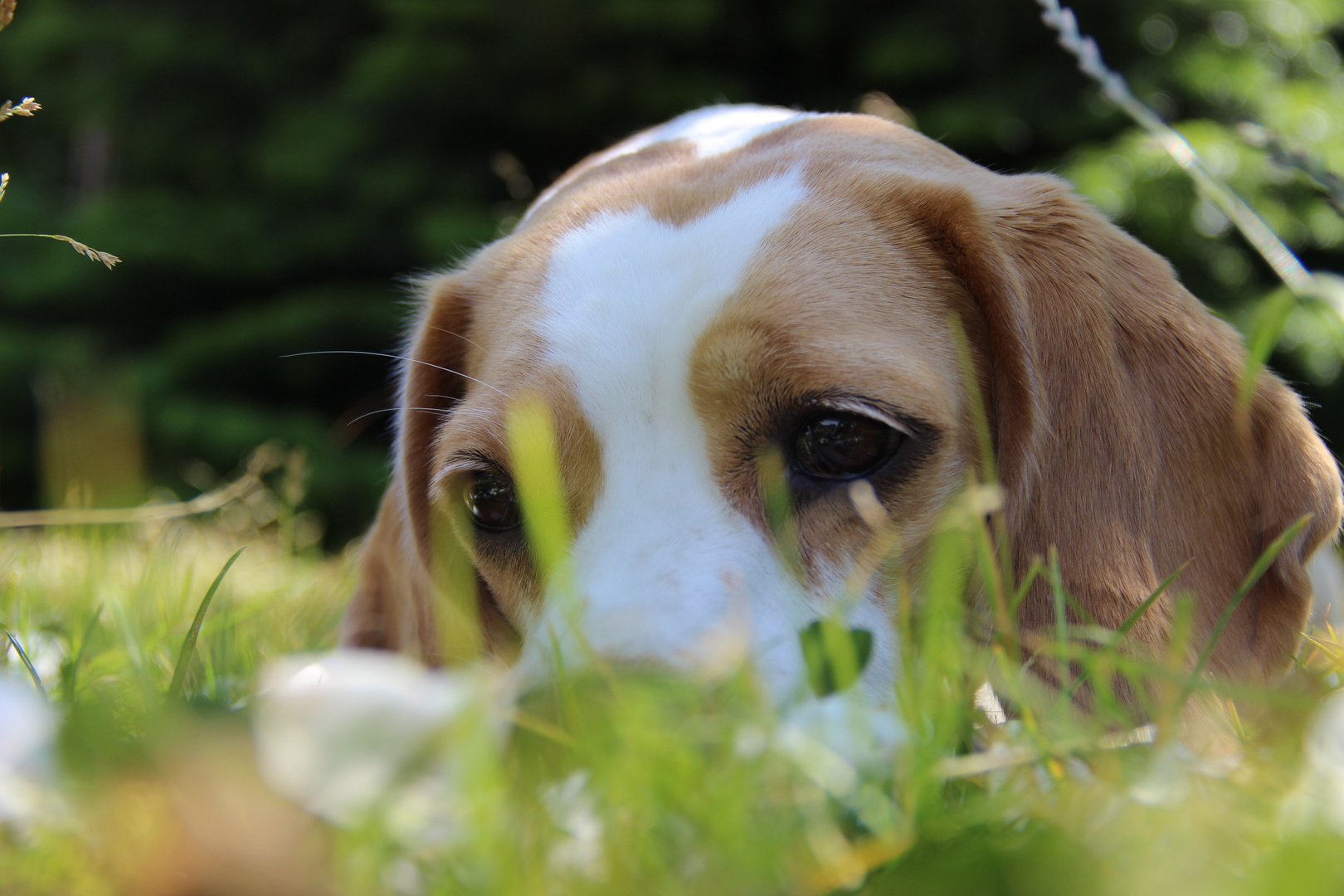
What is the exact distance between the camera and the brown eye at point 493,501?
6.79 feet

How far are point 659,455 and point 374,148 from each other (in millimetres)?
7574

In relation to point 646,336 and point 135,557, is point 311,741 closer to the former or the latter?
point 646,336

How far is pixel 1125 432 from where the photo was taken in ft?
6.31

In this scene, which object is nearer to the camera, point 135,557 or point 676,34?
point 135,557

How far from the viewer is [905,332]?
1.97m

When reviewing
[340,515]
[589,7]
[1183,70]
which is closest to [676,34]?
[589,7]

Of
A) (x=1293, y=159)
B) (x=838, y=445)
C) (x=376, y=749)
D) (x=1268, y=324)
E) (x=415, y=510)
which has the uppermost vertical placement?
(x=1293, y=159)

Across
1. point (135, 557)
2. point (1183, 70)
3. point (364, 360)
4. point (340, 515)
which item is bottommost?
point (340, 515)

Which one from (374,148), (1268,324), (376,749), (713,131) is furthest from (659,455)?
(374,148)

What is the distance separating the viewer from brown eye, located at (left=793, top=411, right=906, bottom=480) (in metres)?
1.82

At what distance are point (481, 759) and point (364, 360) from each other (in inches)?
341

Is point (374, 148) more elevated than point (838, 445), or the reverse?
point (838, 445)

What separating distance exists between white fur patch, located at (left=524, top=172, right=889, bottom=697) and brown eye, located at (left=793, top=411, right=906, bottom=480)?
0.53 feet

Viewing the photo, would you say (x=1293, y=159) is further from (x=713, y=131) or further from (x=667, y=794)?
(x=713, y=131)
